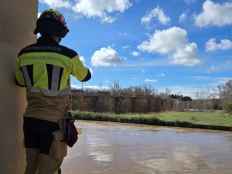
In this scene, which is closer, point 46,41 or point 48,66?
point 48,66

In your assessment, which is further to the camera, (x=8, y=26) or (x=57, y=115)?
(x=8, y=26)

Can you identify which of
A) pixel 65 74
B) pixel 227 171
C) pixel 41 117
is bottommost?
A: pixel 227 171

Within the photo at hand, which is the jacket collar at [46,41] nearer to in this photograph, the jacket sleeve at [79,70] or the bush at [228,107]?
the jacket sleeve at [79,70]

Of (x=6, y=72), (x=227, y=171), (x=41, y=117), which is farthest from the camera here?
(x=227, y=171)

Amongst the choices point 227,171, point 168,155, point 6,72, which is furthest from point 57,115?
point 168,155

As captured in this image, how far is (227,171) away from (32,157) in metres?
4.63

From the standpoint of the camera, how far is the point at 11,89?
2873 millimetres

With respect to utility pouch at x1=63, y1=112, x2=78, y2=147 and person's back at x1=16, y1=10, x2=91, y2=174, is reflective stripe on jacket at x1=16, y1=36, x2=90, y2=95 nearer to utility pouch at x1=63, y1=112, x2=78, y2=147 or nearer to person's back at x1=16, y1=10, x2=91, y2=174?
person's back at x1=16, y1=10, x2=91, y2=174

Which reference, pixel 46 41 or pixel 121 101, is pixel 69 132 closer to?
pixel 46 41

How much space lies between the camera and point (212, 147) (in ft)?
32.5

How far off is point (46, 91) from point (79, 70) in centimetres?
26

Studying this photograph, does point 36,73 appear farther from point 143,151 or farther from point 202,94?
point 202,94

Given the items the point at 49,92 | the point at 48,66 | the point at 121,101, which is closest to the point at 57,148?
the point at 49,92

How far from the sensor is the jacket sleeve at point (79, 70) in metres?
2.70
